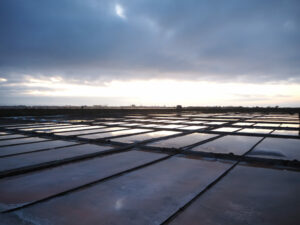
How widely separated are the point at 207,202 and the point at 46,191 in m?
2.05

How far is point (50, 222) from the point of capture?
1.99 metres

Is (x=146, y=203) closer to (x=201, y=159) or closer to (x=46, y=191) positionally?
(x=46, y=191)

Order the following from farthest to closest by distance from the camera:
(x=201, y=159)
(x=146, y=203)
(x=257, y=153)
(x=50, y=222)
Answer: (x=257, y=153) → (x=201, y=159) → (x=146, y=203) → (x=50, y=222)

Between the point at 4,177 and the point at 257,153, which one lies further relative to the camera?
the point at 257,153

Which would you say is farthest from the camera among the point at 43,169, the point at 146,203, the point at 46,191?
the point at 43,169

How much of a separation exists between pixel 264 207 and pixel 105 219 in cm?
172

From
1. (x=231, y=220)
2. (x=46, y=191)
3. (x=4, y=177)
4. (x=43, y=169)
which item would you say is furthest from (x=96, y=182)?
(x=231, y=220)

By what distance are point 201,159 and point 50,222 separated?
312 centimetres

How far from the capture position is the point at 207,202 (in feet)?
7.80

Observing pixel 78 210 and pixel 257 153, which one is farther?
pixel 257 153

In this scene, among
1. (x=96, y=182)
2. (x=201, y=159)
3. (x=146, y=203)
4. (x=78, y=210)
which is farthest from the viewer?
(x=201, y=159)

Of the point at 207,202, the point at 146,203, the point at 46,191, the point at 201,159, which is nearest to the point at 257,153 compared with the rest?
the point at 201,159

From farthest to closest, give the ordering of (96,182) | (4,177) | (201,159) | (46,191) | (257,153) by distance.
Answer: (257,153)
(201,159)
(4,177)
(96,182)
(46,191)

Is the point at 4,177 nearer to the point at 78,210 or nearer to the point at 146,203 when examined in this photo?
the point at 78,210
